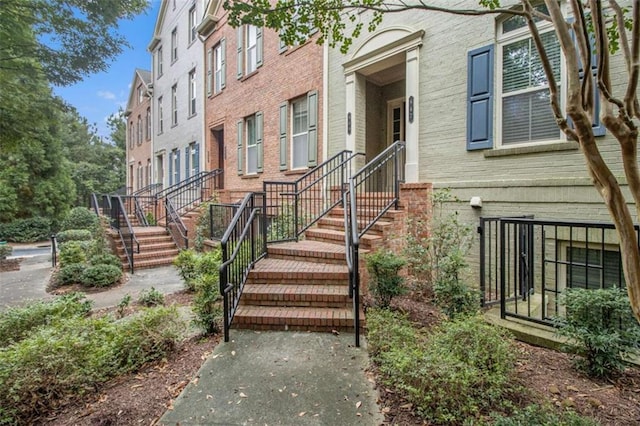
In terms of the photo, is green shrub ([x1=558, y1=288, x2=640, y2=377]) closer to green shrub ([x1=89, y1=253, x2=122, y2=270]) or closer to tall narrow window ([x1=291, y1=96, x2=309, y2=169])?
tall narrow window ([x1=291, y1=96, x2=309, y2=169])

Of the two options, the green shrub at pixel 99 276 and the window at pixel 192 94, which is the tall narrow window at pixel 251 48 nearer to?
the window at pixel 192 94

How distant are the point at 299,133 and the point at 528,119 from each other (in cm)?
574

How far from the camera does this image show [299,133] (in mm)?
9391

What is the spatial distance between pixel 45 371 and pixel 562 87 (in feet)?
22.3

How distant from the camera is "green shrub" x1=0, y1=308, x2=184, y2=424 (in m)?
2.63

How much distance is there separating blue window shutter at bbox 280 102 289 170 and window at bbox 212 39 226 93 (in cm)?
419

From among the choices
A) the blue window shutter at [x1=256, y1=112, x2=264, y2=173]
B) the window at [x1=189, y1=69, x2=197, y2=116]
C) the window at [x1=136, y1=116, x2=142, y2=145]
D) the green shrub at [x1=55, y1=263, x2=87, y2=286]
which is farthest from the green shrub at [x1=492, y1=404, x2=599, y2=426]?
the window at [x1=136, y1=116, x2=142, y2=145]

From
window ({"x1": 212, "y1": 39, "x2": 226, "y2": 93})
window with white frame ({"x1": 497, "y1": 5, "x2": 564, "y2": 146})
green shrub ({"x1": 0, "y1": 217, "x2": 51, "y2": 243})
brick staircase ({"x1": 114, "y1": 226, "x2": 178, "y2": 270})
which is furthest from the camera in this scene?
green shrub ({"x1": 0, "y1": 217, "x2": 51, "y2": 243})

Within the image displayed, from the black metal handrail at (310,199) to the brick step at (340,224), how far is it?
152mm

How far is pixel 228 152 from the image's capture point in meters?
12.3

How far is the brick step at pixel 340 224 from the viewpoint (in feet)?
18.9

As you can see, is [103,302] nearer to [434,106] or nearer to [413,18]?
[434,106]

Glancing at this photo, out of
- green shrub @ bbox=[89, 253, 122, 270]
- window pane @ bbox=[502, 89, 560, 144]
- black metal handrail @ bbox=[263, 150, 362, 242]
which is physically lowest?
green shrub @ bbox=[89, 253, 122, 270]

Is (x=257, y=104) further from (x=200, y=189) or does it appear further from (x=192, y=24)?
(x=192, y=24)
